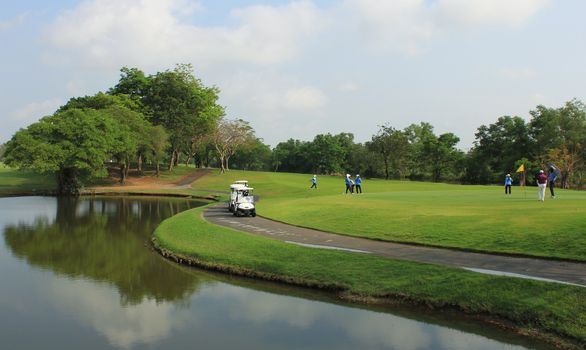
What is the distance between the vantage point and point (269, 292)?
16.4m

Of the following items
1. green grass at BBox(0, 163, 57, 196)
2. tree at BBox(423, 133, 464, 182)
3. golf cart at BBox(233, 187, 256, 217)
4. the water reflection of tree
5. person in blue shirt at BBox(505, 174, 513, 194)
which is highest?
tree at BBox(423, 133, 464, 182)

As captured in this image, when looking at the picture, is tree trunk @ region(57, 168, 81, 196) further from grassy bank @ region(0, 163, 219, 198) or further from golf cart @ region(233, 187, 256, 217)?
golf cart @ region(233, 187, 256, 217)

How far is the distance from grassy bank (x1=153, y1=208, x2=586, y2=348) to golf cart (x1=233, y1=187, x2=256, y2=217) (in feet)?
27.7

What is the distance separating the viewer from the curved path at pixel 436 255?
14578mm

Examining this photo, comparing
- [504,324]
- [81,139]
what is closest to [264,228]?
[504,324]

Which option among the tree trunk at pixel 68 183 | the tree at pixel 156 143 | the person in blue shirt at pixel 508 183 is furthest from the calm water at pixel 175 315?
the tree at pixel 156 143

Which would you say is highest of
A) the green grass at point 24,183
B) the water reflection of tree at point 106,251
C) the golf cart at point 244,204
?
the golf cart at point 244,204

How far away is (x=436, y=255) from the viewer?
18.0m

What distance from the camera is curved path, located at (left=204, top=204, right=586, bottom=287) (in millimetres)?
14578

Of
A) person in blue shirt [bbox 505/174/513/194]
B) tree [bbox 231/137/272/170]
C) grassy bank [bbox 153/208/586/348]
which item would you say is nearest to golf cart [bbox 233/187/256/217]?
grassy bank [bbox 153/208/586/348]

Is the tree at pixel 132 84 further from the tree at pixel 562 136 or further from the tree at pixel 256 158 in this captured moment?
the tree at pixel 562 136

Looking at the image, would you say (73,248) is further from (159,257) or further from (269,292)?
(269,292)

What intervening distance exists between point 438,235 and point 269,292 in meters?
8.75

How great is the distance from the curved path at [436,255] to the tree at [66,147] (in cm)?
4113
